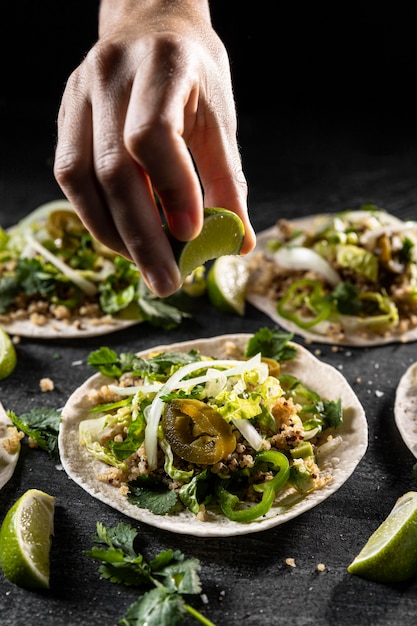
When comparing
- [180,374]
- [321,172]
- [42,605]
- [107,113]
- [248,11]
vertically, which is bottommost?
[321,172]

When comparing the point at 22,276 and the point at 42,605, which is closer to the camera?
the point at 42,605

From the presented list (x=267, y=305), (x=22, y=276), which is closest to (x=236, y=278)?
(x=267, y=305)

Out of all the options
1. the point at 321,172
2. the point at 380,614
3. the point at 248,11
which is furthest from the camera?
the point at 321,172

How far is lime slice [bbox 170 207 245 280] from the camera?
287 centimetres

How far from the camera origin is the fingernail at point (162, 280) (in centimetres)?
252

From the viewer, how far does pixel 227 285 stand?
4.49 metres

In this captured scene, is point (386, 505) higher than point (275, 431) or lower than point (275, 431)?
lower

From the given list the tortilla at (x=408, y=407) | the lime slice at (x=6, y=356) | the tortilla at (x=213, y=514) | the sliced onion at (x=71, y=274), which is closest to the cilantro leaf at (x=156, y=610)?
the tortilla at (x=213, y=514)

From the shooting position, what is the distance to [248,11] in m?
5.48

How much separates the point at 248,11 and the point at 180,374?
3177 millimetres

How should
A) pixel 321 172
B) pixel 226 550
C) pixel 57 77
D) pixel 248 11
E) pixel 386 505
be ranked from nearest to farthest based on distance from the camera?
pixel 226 550 < pixel 386 505 < pixel 248 11 < pixel 321 172 < pixel 57 77

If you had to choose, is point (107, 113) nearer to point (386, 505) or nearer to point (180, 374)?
point (180, 374)

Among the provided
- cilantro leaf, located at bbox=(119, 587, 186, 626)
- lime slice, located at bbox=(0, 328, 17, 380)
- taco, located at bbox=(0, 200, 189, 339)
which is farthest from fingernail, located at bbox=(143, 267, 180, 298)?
taco, located at bbox=(0, 200, 189, 339)

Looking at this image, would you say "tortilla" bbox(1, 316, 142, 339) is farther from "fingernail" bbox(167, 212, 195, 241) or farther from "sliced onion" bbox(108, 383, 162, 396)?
"fingernail" bbox(167, 212, 195, 241)
